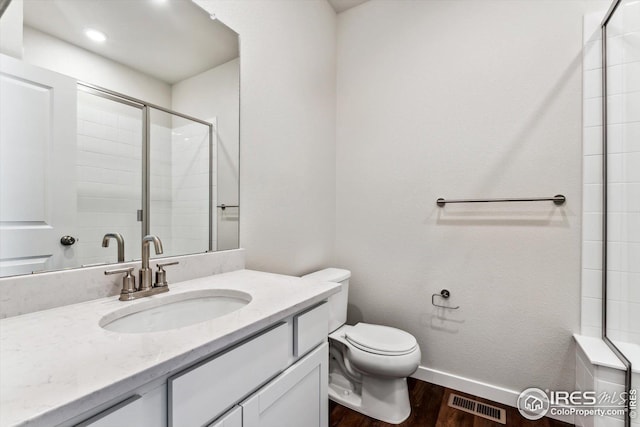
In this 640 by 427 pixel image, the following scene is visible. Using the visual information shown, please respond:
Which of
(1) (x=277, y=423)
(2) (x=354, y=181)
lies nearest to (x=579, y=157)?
(2) (x=354, y=181)

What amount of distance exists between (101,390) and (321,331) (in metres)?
0.71

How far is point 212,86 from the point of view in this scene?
1264 mm

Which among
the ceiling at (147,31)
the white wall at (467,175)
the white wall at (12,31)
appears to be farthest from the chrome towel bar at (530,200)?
the white wall at (12,31)

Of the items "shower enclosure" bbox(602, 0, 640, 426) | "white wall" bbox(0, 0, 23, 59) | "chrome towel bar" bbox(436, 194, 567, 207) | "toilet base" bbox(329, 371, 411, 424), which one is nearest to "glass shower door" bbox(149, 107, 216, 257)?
"white wall" bbox(0, 0, 23, 59)

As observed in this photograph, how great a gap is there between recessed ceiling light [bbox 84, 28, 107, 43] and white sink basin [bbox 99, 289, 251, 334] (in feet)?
2.76

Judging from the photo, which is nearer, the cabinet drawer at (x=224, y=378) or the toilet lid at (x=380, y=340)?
the cabinet drawer at (x=224, y=378)

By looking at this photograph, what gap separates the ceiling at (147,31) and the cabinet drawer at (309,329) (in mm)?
1009

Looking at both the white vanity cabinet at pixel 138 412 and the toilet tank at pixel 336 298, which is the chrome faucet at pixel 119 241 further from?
the toilet tank at pixel 336 298

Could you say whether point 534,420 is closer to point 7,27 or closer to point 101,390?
point 101,390

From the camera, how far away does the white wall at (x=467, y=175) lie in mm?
1514

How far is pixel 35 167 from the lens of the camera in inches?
31.0

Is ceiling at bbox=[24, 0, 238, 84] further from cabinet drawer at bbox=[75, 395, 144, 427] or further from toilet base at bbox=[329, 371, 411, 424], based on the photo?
toilet base at bbox=[329, 371, 411, 424]

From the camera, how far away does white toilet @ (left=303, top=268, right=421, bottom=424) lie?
56.4 inches

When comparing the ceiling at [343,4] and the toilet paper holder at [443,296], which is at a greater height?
the ceiling at [343,4]
